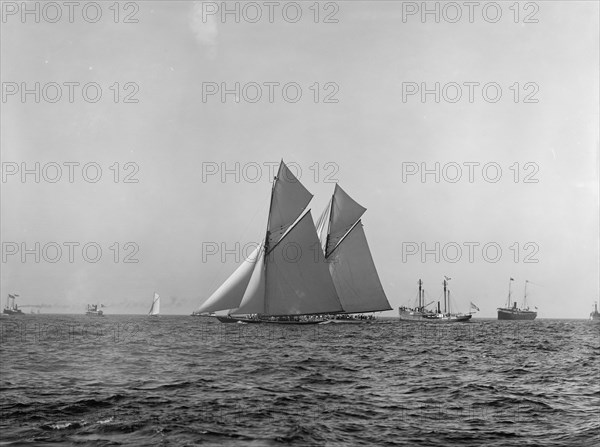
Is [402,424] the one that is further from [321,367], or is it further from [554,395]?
[321,367]

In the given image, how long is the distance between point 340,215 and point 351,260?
7.79m

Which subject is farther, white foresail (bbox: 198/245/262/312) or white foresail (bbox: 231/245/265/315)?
white foresail (bbox: 231/245/265/315)

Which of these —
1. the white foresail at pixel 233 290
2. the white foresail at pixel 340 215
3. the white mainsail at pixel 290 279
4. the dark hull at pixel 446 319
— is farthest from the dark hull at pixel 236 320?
the dark hull at pixel 446 319

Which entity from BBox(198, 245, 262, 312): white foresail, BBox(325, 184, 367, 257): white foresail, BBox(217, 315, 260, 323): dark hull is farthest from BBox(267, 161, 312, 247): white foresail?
BBox(325, 184, 367, 257): white foresail

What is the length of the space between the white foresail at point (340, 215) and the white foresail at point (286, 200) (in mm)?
19937

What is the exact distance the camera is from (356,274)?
327 ft

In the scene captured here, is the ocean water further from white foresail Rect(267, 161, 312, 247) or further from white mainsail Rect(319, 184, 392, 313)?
white mainsail Rect(319, 184, 392, 313)

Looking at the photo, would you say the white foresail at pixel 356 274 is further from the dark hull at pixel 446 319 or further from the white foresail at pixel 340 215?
the dark hull at pixel 446 319

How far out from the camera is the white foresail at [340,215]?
101m

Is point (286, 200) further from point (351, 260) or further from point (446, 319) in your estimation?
point (446, 319)

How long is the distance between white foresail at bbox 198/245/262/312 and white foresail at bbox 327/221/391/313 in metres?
24.0

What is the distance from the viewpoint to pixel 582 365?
34.9 m

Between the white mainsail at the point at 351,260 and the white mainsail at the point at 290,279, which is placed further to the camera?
the white mainsail at the point at 351,260

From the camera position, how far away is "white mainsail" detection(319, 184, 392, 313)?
9988 centimetres
